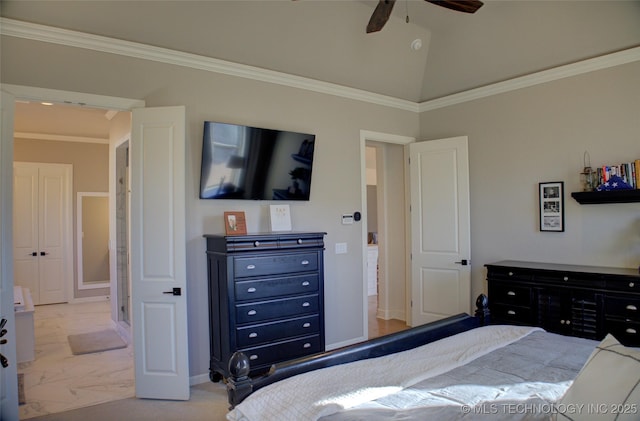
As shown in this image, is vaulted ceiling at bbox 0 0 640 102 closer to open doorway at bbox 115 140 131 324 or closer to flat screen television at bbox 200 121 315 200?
flat screen television at bbox 200 121 315 200

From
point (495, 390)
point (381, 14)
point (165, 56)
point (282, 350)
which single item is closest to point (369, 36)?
point (381, 14)

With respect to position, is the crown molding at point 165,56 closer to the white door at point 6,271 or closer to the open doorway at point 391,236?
the white door at point 6,271

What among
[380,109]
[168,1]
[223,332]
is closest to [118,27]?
[168,1]

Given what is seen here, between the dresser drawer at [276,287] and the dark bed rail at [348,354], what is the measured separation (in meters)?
1.42

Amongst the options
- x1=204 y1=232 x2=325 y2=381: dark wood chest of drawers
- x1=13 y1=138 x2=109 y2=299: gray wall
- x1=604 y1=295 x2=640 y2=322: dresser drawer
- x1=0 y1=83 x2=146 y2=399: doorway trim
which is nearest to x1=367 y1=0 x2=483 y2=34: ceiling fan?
x1=204 y1=232 x2=325 y2=381: dark wood chest of drawers

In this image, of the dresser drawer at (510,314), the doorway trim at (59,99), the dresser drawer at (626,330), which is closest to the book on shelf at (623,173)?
the dresser drawer at (626,330)

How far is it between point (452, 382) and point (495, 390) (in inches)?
6.6

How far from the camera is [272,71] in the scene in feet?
13.7

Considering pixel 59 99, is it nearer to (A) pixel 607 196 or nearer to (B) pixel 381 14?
(B) pixel 381 14

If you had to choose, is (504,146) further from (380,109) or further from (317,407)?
(317,407)

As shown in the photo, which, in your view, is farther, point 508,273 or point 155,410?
point 508,273

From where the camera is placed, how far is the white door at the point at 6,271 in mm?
2764

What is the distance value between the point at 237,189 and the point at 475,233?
286 cm

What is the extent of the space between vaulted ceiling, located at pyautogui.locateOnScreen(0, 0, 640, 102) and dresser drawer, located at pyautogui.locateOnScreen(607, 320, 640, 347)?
2465 millimetres
